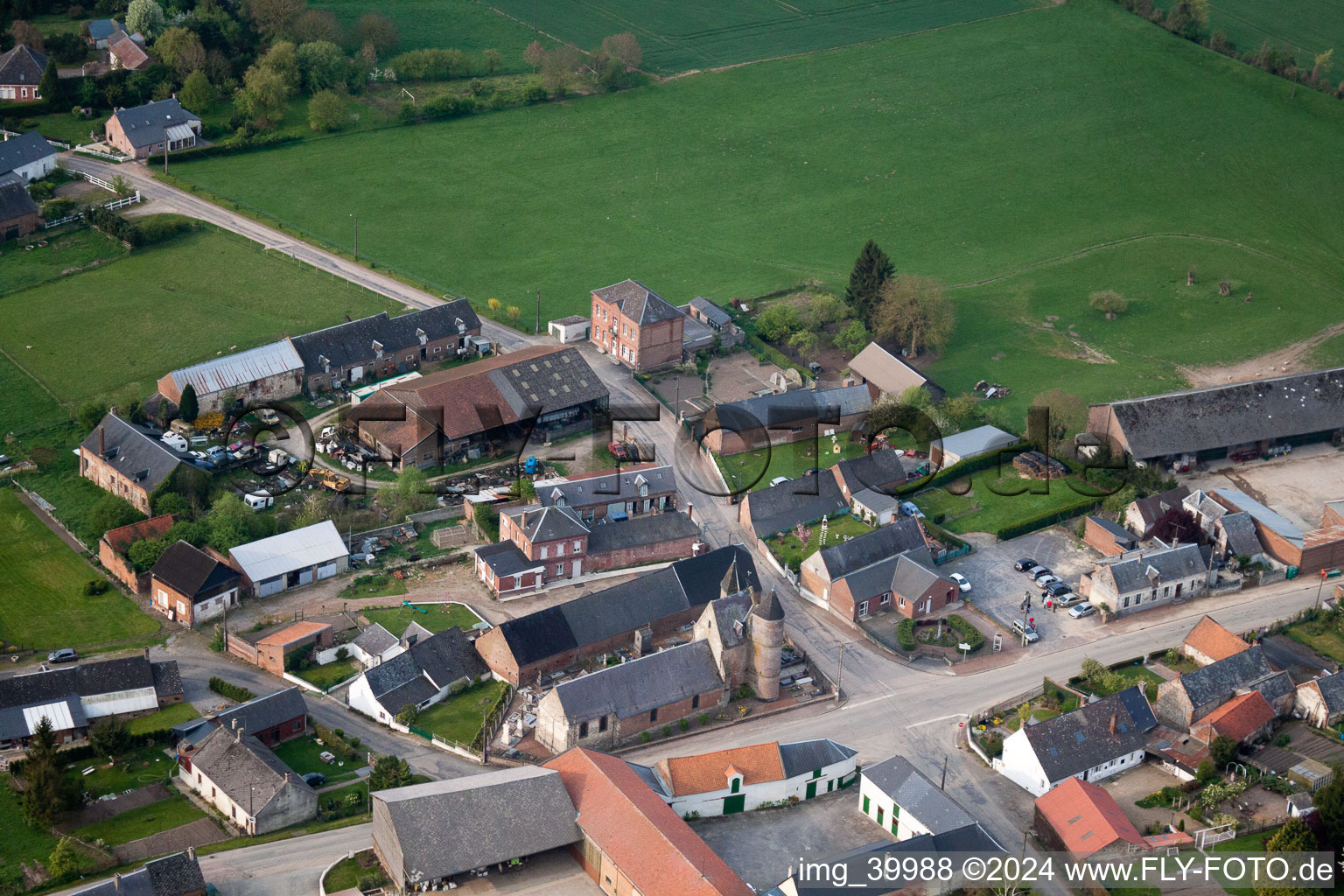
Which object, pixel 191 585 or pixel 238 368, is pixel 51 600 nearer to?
pixel 191 585

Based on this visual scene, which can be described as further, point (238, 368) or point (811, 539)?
point (238, 368)

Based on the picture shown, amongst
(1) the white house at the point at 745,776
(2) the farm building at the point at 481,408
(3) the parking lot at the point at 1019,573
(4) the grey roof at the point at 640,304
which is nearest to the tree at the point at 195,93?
(4) the grey roof at the point at 640,304

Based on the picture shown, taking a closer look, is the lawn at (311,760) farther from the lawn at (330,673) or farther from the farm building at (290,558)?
the farm building at (290,558)

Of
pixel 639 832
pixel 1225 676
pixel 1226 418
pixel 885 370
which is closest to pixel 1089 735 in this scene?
pixel 1225 676

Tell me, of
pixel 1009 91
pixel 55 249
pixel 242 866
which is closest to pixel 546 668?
pixel 242 866

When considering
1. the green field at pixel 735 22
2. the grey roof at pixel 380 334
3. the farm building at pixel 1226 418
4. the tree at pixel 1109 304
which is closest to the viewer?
the farm building at pixel 1226 418

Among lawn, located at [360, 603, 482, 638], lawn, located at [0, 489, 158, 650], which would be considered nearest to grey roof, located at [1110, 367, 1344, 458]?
lawn, located at [360, 603, 482, 638]
